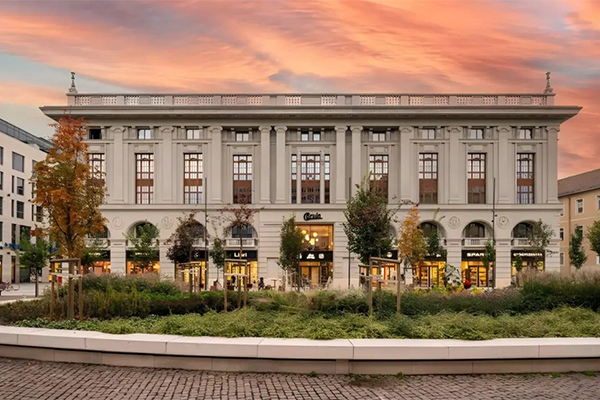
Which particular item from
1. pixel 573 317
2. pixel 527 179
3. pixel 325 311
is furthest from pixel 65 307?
pixel 527 179

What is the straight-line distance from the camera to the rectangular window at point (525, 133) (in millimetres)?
52831

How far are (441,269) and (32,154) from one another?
55627mm

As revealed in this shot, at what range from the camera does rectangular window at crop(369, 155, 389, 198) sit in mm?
52969

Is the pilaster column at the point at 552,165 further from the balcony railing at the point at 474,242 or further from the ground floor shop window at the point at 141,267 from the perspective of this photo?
the ground floor shop window at the point at 141,267

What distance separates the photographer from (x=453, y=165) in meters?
51.9

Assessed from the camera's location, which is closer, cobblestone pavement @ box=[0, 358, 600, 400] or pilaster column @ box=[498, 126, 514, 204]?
cobblestone pavement @ box=[0, 358, 600, 400]

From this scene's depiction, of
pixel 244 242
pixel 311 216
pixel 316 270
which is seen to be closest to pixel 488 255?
pixel 316 270

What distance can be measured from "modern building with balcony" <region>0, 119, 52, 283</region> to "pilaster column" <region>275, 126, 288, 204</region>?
30.0 metres

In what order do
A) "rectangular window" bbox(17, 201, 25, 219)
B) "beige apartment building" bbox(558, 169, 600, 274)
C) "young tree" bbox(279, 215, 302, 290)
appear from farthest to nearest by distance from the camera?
"beige apartment building" bbox(558, 169, 600, 274)
"rectangular window" bbox(17, 201, 25, 219)
"young tree" bbox(279, 215, 302, 290)

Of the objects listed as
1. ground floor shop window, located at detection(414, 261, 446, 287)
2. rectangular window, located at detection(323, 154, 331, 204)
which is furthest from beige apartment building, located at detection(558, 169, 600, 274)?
rectangular window, located at detection(323, 154, 331, 204)

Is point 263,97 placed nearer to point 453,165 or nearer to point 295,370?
point 453,165

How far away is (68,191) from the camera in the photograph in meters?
22.2

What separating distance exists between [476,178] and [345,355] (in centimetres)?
4762

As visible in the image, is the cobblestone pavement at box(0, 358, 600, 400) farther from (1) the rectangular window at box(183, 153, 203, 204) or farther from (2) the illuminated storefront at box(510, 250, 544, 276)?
(2) the illuminated storefront at box(510, 250, 544, 276)
